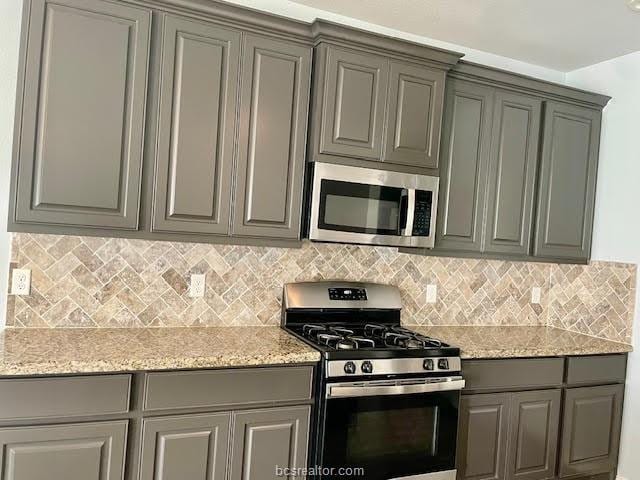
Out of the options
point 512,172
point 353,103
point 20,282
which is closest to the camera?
point 20,282

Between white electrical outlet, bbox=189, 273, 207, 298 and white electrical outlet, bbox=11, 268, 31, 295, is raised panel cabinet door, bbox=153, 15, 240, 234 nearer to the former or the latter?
white electrical outlet, bbox=189, 273, 207, 298

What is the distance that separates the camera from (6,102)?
2389mm

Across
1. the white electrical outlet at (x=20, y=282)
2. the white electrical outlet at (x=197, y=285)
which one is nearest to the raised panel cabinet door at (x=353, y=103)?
the white electrical outlet at (x=197, y=285)

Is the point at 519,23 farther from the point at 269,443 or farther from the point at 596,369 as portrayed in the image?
the point at 269,443

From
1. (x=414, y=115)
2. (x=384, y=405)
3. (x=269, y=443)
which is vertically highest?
(x=414, y=115)

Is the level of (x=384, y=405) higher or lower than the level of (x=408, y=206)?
lower

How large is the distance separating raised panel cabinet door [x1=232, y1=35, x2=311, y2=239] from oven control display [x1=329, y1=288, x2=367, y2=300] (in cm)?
54

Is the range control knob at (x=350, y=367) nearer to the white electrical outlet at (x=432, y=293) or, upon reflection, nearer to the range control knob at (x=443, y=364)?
Answer: the range control knob at (x=443, y=364)

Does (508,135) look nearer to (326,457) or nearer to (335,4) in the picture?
(335,4)

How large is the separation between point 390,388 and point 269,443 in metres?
0.60

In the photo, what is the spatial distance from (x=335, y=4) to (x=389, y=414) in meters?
2.19

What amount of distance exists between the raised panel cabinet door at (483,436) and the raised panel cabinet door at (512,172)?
911mm

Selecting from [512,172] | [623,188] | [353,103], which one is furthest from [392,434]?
[623,188]

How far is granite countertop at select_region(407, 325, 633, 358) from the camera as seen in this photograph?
2.80 metres
